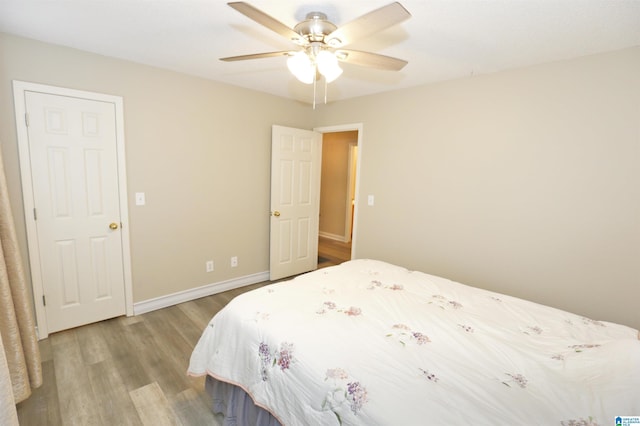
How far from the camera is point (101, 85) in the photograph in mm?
2451

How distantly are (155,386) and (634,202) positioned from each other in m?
3.38

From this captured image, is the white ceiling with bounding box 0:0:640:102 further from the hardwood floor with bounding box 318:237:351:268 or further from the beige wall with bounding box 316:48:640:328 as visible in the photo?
the hardwood floor with bounding box 318:237:351:268

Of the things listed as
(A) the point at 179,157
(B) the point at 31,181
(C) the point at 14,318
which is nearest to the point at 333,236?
(A) the point at 179,157

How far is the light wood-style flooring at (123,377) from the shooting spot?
66.6 inches

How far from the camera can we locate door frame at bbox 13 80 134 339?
7.09ft

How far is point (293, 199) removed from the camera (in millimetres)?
3832

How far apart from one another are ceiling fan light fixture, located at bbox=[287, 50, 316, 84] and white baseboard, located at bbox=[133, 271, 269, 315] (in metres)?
2.54

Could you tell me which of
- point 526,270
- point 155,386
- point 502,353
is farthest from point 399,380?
point 526,270

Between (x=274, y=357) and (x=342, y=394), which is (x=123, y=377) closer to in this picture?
(x=274, y=357)

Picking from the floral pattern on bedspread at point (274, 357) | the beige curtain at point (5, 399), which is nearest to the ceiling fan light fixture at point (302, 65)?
the floral pattern on bedspread at point (274, 357)

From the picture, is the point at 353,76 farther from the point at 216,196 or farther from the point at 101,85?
the point at 101,85

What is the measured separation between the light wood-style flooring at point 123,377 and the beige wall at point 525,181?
2.24m

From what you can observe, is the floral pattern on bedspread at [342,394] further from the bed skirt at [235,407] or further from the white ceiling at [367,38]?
the white ceiling at [367,38]

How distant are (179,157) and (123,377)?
1892 millimetres
